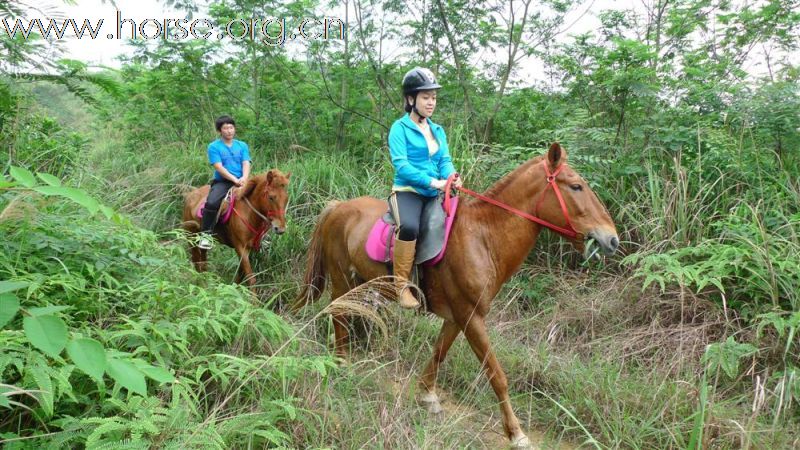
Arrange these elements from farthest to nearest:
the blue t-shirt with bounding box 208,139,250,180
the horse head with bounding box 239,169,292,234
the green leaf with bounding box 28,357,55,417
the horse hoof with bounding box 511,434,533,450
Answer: the blue t-shirt with bounding box 208,139,250,180 < the horse head with bounding box 239,169,292,234 < the horse hoof with bounding box 511,434,533,450 < the green leaf with bounding box 28,357,55,417

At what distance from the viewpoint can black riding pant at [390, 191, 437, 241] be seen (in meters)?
3.83

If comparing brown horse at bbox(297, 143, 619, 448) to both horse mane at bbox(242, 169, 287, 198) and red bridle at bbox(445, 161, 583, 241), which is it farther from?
horse mane at bbox(242, 169, 287, 198)

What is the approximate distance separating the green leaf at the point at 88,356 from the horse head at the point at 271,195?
4931mm

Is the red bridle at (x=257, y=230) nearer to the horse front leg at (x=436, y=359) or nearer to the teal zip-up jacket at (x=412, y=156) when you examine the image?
the teal zip-up jacket at (x=412, y=156)

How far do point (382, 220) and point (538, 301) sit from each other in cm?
A: 237

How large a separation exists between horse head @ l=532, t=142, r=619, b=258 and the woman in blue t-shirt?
4259mm

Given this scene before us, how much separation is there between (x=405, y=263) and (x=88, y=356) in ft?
8.96

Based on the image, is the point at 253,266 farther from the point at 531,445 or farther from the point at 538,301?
the point at 531,445

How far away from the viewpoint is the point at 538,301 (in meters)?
5.70

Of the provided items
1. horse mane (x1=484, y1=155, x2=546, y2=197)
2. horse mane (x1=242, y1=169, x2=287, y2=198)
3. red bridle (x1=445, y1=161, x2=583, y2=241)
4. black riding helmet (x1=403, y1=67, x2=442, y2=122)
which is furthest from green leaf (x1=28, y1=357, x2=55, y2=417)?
horse mane (x1=242, y1=169, x2=287, y2=198)

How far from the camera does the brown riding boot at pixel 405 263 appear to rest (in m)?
3.76

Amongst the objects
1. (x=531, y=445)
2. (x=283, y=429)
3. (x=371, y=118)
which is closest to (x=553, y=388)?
(x=531, y=445)

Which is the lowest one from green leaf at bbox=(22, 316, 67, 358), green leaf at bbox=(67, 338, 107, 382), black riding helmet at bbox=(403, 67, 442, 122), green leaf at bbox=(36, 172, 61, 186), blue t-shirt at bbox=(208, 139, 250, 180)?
blue t-shirt at bbox=(208, 139, 250, 180)

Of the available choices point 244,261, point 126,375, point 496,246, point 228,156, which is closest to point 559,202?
point 496,246
